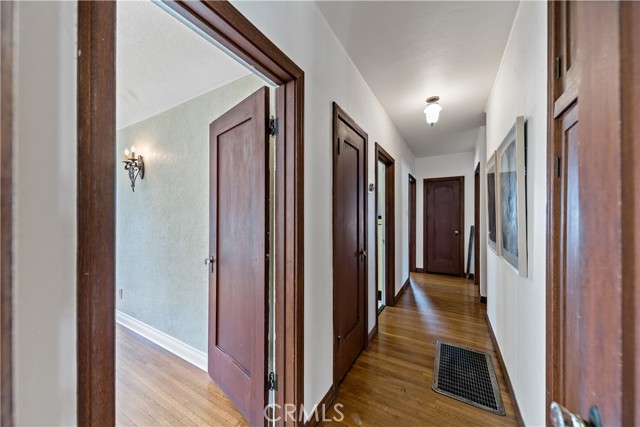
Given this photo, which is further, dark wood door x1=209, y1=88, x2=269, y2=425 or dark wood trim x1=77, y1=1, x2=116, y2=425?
dark wood door x1=209, y1=88, x2=269, y2=425

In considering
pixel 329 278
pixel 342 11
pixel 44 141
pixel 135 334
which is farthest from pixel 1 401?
pixel 135 334

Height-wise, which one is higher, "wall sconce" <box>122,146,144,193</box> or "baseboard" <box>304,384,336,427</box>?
"wall sconce" <box>122,146,144,193</box>

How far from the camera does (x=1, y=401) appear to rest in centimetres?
42

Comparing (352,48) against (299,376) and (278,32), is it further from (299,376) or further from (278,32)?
(299,376)

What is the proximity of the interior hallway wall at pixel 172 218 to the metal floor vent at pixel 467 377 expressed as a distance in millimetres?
1986

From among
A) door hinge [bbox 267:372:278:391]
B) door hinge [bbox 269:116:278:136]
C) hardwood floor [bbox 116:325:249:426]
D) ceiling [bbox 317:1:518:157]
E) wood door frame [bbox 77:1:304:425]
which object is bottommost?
hardwood floor [bbox 116:325:249:426]

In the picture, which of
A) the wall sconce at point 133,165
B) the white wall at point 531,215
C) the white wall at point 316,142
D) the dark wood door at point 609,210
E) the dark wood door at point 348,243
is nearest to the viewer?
the dark wood door at point 609,210

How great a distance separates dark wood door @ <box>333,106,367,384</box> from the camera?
183 cm

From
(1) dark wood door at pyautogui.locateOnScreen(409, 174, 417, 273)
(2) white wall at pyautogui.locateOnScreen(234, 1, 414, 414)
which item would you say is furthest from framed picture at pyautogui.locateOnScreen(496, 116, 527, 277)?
(1) dark wood door at pyautogui.locateOnScreen(409, 174, 417, 273)

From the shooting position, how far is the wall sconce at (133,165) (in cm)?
265

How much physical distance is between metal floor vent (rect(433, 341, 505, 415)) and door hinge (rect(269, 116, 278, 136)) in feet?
A: 6.97

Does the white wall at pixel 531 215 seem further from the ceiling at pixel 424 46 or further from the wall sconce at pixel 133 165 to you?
the wall sconce at pixel 133 165

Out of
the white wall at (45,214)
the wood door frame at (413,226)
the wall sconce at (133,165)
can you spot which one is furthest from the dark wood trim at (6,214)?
the wood door frame at (413,226)

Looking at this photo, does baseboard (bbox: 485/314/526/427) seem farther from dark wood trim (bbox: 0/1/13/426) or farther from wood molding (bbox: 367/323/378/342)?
dark wood trim (bbox: 0/1/13/426)
